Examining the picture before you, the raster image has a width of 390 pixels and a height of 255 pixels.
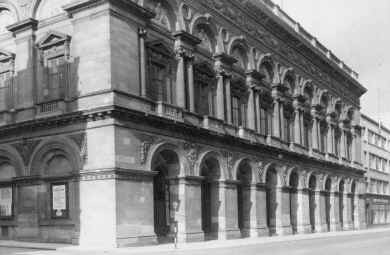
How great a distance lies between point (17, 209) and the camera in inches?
1168

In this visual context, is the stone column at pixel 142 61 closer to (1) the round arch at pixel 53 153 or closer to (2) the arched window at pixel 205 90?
(1) the round arch at pixel 53 153

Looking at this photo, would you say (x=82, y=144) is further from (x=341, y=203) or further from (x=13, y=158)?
(x=341, y=203)

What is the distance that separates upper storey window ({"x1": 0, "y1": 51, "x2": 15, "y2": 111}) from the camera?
31.0 metres

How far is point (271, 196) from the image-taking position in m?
42.1

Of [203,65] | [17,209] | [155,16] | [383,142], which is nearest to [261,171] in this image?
[203,65]

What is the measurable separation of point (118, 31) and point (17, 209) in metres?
10.1

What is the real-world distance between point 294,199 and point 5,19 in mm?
24751

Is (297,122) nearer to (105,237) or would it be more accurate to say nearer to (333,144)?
(333,144)

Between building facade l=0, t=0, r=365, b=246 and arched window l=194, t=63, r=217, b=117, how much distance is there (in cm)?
8

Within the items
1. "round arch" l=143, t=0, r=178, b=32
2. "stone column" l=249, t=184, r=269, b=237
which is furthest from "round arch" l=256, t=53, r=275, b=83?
"round arch" l=143, t=0, r=178, b=32

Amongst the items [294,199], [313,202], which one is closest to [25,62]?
[294,199]

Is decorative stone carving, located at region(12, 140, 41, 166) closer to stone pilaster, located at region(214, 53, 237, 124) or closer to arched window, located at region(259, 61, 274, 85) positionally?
stone pilaster, located at region(214, 53, 237, 124)

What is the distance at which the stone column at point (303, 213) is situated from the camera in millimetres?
45500

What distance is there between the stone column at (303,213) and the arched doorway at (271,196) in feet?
14.0
